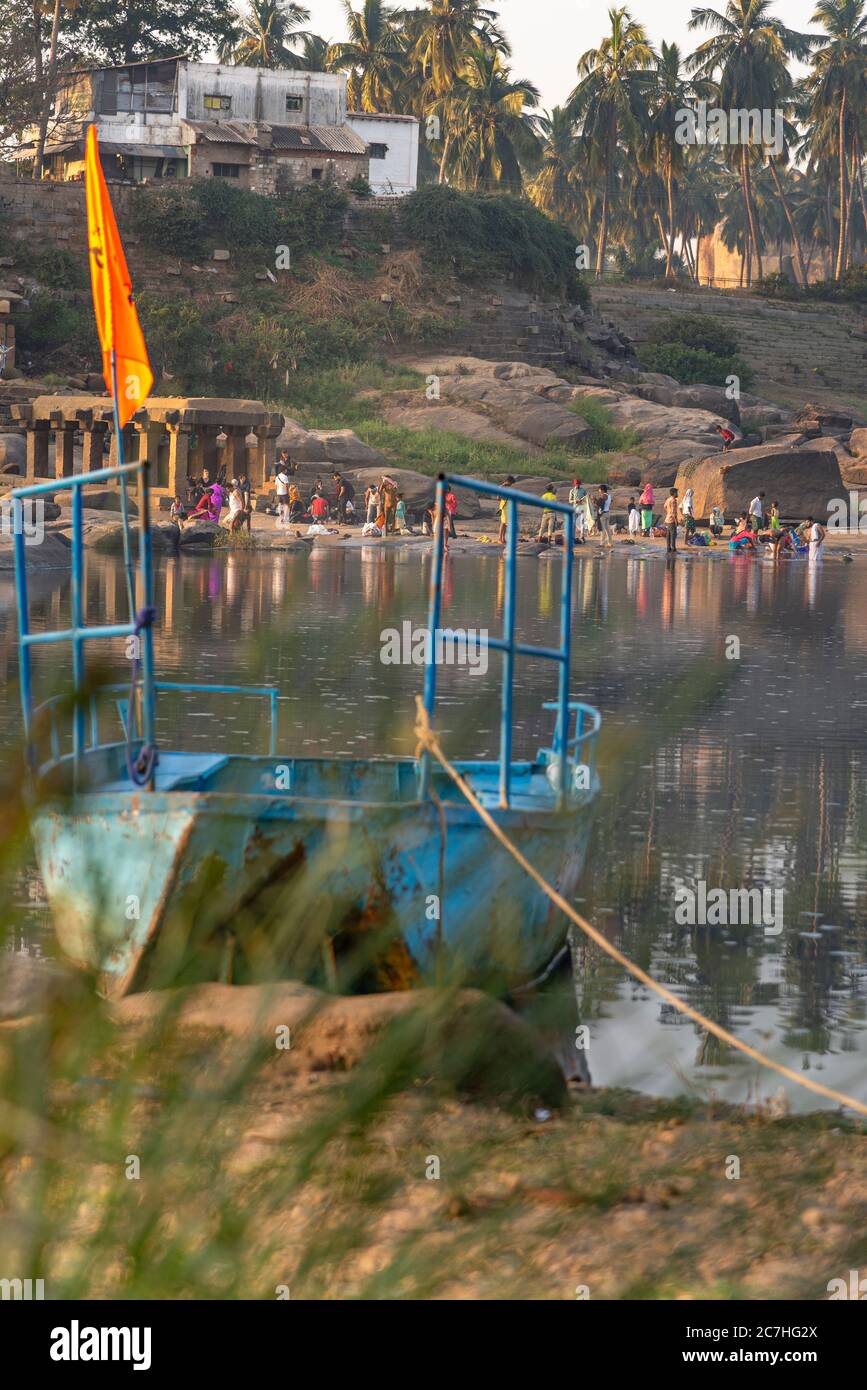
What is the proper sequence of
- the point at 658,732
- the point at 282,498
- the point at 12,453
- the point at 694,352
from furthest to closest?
the point at 694,352 < the point at 12,453 < the point at 282,498 < the point at 658,732

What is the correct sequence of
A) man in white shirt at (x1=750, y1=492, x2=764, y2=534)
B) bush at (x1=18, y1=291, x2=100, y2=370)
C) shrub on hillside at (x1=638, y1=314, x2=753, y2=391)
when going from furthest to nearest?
shrub on hillside at (x1=638, y1=314, x2=753, y2=391) → bush at (x1=18, y1=291, x2=100, y2=370) → man in white shirt at (x1=750, y1=492, x2=764, y2=534)

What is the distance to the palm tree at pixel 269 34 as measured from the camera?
81.2m

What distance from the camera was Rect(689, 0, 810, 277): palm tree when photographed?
3031 inches

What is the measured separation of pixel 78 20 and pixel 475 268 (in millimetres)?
18866

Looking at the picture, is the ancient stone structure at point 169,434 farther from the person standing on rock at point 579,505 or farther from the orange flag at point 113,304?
the orange flag at point 113,304

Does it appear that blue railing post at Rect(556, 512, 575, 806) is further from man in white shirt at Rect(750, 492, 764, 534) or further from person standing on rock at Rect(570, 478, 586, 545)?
man in white shirt at Rect(750, 492, 764, 534)

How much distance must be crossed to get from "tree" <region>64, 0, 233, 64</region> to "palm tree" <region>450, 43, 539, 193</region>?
10919mm

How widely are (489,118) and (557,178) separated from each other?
12.0 meters

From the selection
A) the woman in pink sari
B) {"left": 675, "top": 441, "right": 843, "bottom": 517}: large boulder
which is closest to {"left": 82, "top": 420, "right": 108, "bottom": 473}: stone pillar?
the woman in pink sari

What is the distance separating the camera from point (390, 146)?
6875 cm

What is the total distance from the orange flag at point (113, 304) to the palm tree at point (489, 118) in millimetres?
71094

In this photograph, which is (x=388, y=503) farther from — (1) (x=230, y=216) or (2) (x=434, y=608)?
(2) (x=434, y=608)

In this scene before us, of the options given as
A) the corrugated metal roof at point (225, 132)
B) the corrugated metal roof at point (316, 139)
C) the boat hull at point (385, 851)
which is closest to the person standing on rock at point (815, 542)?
the boat hull at point (385, 851)

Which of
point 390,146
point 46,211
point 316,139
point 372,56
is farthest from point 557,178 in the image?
point 46,211
